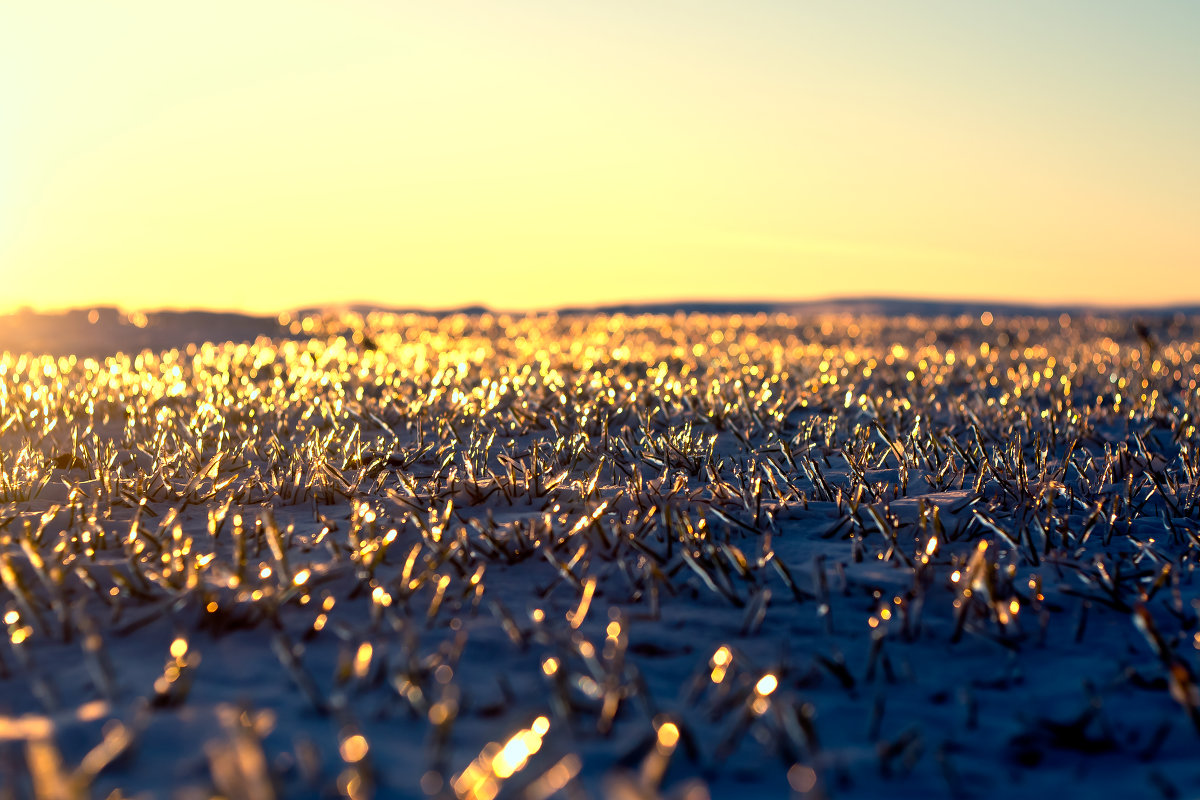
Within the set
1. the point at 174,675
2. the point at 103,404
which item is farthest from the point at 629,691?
the point at 103,404

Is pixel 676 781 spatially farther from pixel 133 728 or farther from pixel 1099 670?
pixel 1099 670

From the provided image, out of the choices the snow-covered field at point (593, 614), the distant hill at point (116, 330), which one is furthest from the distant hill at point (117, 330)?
the snow-covered field at point (593, 614)

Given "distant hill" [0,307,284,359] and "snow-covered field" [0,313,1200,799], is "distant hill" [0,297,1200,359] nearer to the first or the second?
"distant hill" [0,307,284,359]

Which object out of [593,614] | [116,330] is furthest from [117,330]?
[593,614]

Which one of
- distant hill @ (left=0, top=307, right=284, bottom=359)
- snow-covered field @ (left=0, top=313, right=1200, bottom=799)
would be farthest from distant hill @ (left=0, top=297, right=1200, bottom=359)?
snow-covered field @ (left=0, top=313, right=1200, bottom=799)

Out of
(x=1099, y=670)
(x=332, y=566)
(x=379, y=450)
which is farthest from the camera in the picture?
(x=379, y=450)

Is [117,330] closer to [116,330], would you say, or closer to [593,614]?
[116,330]

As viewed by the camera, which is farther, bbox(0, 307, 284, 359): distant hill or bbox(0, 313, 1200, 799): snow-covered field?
bbox(0, 307, 284, 359): distant hill

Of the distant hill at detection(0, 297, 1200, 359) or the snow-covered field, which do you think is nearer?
the snow-covered field

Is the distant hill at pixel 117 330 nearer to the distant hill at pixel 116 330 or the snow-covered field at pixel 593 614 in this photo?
the distant hill at pixel 116 330
